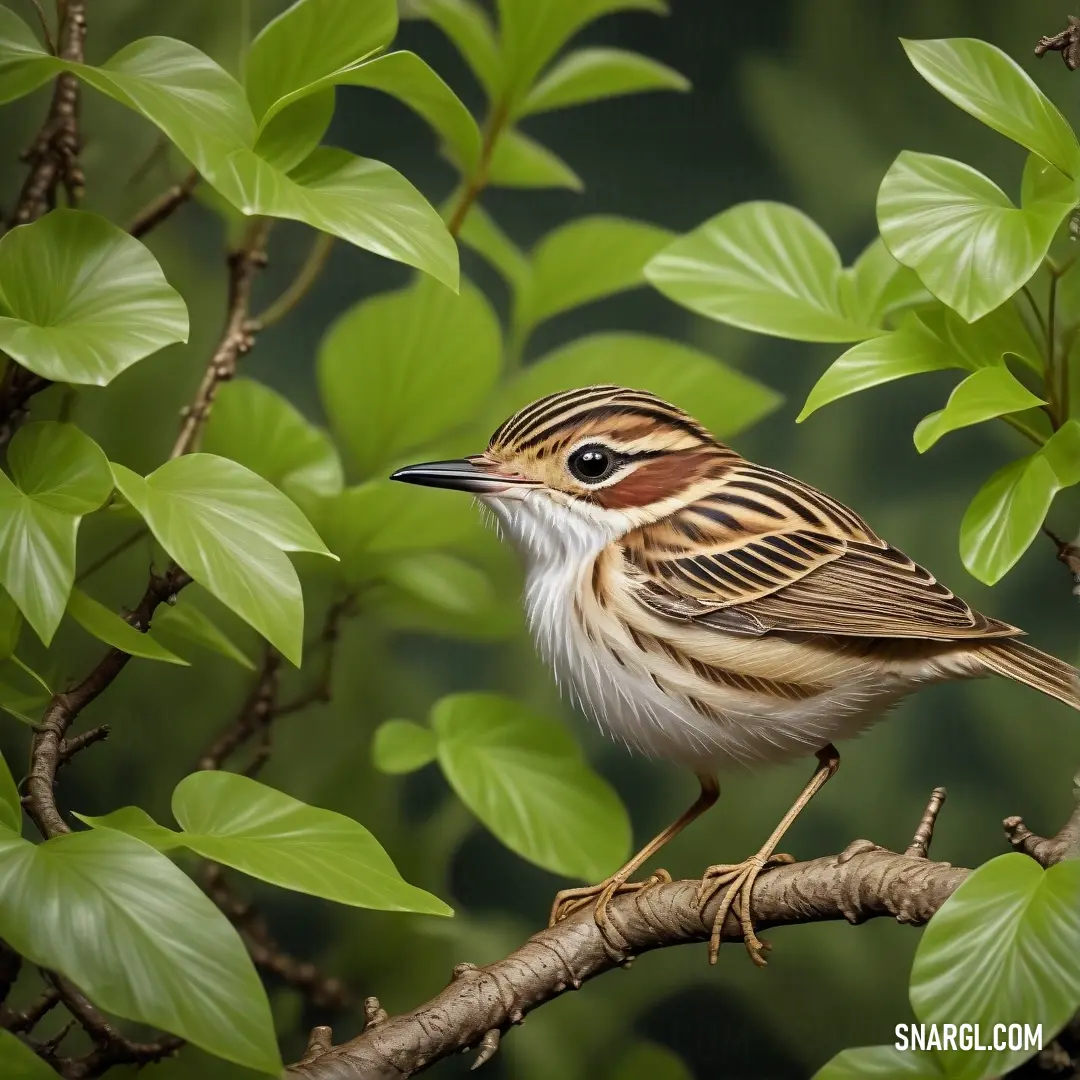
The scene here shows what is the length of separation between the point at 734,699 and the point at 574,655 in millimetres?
95

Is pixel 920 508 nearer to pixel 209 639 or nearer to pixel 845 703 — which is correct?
pixel 845 703

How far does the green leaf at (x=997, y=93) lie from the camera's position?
29.1 inches

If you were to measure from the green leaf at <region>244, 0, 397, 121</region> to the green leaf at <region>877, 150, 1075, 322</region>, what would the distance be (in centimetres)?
33

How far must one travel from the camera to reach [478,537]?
102 centimetres

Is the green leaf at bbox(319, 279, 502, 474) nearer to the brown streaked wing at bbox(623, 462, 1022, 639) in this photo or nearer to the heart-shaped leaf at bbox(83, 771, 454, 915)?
the brown streaked wing at bbox(623, 462, 1022, 639)

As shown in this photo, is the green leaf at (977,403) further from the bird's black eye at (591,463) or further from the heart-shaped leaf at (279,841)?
the heart-shaped leaf at (279,841)

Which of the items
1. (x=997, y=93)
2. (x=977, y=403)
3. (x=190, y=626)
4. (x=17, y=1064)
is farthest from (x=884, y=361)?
(x=17, y=1064)

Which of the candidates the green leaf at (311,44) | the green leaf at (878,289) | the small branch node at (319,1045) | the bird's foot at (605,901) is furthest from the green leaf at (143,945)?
the green leaf at (878,289)

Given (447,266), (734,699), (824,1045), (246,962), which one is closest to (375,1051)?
(246,962)

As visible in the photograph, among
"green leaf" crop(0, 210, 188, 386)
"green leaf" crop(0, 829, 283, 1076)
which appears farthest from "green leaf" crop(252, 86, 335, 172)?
"green leaf" crop(0, 829, 283, 1076)

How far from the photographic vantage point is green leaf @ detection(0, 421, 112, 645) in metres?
0.62

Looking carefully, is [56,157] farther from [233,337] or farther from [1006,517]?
[1006,517]

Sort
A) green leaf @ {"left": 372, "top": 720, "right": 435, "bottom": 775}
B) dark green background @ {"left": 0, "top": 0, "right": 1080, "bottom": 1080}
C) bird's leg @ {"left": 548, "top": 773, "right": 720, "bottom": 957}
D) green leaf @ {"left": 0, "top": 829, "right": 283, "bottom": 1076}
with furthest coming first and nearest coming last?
dark green background @ {"left": 0, "top": 0, "right": 1080, "bottom": 1080} < green leaf @ {"left": 372, "top": 720, "right": 435, "bottom": 775} < bird's leg @ {"left": 548, "top": 773, "right": 720, "bottom": 957} < green leaf @ {"left": 0, "top": 829, "right": 283, "bottom": 1076}

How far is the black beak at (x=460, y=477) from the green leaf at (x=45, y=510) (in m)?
0.17
